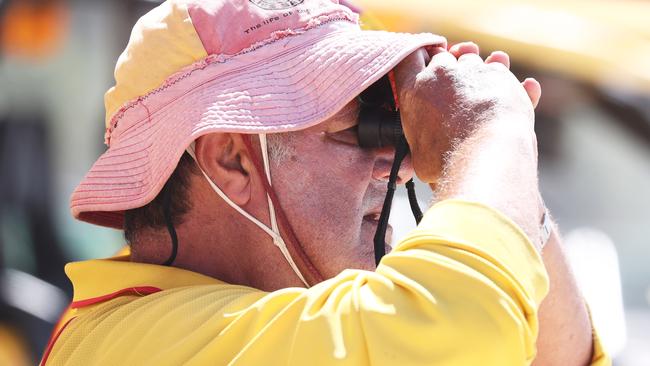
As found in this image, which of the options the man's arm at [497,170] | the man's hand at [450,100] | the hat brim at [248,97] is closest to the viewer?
the man's arm at [497,170]

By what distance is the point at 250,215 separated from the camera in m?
2.54

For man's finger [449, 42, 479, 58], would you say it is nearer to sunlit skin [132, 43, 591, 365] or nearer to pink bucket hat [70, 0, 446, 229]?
pink bucket hat [70, 0, 446, 229]

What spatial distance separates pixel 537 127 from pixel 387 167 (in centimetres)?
407

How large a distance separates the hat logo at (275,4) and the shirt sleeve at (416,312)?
2.28ft

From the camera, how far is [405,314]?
190 centimetres

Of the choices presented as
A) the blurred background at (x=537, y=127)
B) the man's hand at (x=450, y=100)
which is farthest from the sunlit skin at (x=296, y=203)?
the blurred background at (x=537, y=127)

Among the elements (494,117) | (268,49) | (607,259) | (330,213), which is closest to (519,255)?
(494,117)

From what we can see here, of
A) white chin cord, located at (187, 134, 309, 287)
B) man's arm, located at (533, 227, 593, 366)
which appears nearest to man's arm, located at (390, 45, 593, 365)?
man's arm, located at (533, 227, 593, 366)

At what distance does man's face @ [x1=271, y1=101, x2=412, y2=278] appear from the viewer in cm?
250

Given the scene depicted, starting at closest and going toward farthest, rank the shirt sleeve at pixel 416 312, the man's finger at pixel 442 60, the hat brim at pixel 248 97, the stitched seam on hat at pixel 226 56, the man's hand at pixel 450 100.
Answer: the shirt sleeve at pixel 416 312, the man's hand at pixel 450 100, the man's finger at pixel 442 60, the hat brim at pixel 248 97, the stitched seam on hat at pixel 226 56

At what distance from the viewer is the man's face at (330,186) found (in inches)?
98.6

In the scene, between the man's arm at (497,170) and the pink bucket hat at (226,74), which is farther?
the pink bucket hat at (226,74)

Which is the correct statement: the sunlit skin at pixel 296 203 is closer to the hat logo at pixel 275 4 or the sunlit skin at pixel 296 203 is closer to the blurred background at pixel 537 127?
the hat logo at pixel 275 4

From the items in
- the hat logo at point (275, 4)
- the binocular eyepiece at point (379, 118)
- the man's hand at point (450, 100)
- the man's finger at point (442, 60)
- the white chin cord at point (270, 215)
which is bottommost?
the white chin cord at point (270, 215)
